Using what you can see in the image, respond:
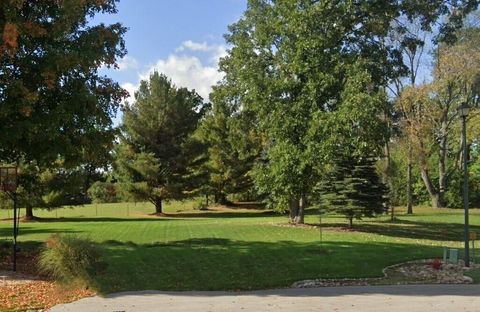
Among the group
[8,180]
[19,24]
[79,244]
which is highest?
[19,24]

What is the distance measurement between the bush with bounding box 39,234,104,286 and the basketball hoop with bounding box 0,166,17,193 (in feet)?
12.2

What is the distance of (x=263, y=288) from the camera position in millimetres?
→ 11695

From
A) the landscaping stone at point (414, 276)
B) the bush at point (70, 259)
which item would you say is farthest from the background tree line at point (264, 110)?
the landscaping stone at point (414, 276)

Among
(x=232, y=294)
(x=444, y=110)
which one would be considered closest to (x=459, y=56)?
(x=444, y=110)

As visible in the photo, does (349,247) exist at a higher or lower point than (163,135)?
lower

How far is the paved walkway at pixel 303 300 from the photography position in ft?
31.0

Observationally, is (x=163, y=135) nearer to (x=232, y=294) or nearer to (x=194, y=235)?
(x=194, y=235)

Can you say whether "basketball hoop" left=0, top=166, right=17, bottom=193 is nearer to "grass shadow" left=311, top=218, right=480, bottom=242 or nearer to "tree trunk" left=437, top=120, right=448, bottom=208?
"grass shadow" left=311, top=218, right=480, bottom=242

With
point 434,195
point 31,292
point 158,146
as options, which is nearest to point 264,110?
point 31,292

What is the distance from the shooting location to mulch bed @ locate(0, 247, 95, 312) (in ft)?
33.4

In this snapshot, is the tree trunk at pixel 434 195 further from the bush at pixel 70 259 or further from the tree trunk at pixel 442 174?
the bush at pixel 70 259

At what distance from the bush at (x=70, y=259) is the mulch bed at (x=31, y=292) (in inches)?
12.5

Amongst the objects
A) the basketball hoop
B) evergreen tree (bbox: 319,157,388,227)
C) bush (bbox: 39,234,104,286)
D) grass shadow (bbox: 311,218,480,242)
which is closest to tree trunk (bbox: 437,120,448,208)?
grass shadow (bbox: 311,218,480,242)

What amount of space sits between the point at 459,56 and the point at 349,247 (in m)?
29.7
